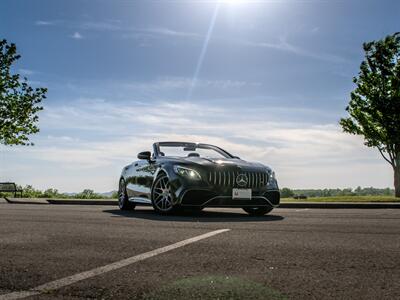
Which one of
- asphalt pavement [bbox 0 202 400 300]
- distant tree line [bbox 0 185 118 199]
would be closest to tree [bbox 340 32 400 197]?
distant tree line [bbox 0 185 118 199]

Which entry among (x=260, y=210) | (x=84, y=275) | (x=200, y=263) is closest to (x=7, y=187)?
(x=260, y=210)

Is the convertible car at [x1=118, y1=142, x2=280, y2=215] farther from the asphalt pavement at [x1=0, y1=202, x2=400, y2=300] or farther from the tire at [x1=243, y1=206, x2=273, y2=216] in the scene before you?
the asphalt pavement at [x1=0, y1=202, x2=400, y2=300]

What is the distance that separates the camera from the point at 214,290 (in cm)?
325

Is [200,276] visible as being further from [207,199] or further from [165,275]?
[207,199]

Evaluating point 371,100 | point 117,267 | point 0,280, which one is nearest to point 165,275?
point 117,267

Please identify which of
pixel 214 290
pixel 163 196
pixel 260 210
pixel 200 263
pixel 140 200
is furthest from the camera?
pixel 140 200

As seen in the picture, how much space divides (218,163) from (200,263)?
17.6ft

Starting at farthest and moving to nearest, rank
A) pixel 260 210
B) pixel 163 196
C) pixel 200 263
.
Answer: pixel 260 210
pixel 163 196
pixel 200 263

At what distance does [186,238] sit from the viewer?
5.89m

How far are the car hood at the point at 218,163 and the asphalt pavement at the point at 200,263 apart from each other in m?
2.57

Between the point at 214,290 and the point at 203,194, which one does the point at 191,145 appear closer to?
the point at 203,194

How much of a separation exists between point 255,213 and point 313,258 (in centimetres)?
628

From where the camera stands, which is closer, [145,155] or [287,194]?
[145,155]

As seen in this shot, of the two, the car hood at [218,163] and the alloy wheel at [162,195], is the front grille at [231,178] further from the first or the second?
the alloy wheel at [162,195]
